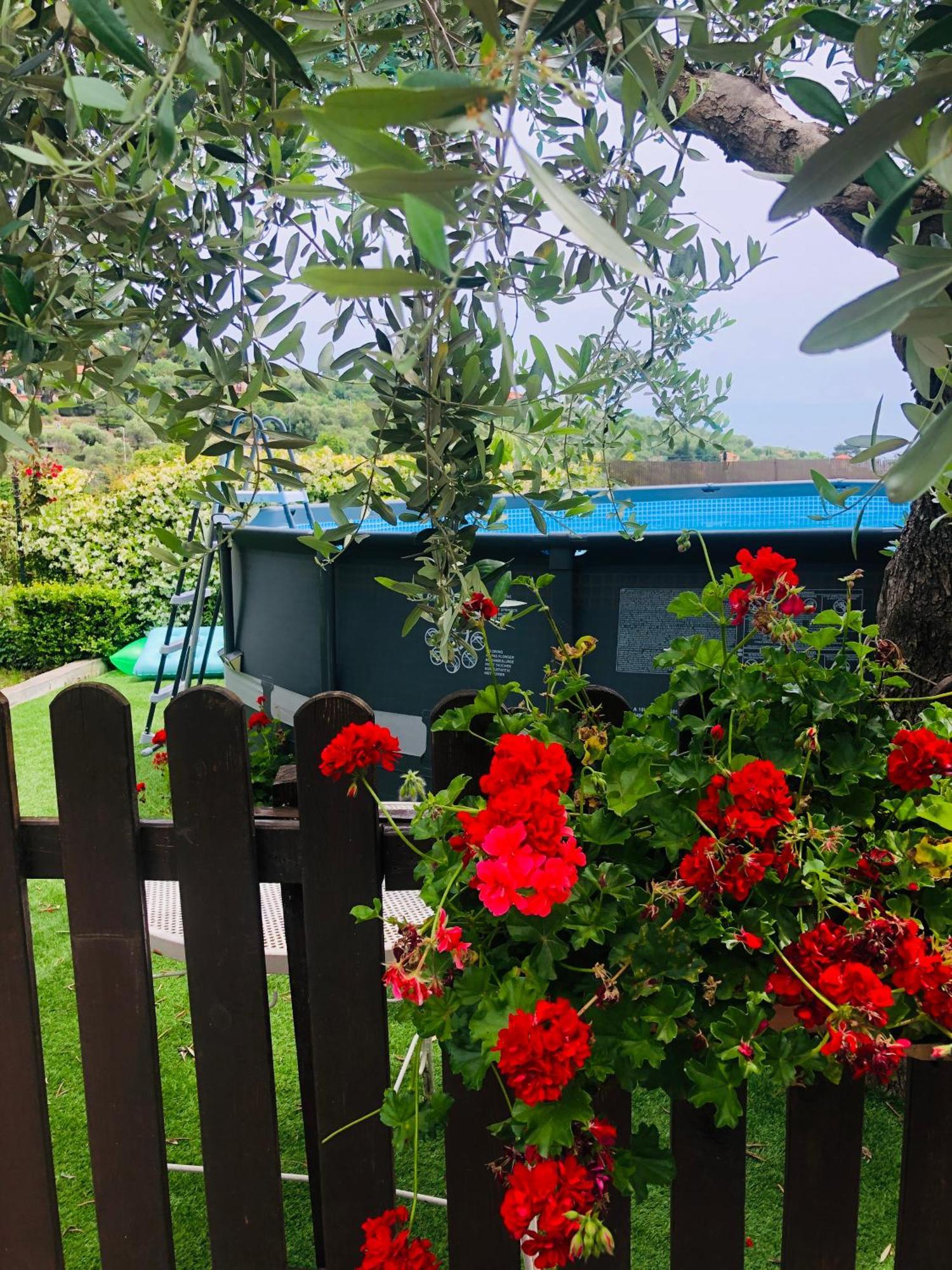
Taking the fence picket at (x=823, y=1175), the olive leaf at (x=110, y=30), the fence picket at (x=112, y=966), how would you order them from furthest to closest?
the fence picket at (x=112, y=966)
the fence picket at (x=823, y=1175)
the olive leaf at (x=110, y=30)

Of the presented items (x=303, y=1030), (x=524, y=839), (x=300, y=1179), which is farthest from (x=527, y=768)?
(x=300, y=1179)

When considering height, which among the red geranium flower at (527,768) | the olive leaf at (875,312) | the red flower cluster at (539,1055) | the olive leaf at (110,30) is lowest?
the red flower cluster at (539,1055)

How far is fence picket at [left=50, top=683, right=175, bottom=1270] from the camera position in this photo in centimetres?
127

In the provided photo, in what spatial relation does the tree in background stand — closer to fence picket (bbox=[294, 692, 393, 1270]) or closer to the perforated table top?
fence picket (bbox=[294, 692, 393, 1270])

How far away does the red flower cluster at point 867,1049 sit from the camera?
0.79 metres

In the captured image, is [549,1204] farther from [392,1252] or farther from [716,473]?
[716,473]

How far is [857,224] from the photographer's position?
1.69 meters

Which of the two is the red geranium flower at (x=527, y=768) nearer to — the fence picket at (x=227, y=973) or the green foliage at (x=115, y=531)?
the fence picket at (x=227, y=973)

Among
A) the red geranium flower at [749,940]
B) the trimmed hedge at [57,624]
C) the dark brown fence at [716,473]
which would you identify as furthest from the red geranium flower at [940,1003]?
the trimmed hedge at [57,624]

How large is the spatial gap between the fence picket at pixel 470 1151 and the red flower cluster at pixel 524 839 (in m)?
0.35

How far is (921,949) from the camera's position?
2.83 ft

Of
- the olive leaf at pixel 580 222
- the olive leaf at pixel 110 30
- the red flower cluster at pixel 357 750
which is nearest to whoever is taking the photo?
the olive leaf at pixel 580 222

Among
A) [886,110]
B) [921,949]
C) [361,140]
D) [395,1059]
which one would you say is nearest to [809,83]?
[886,110]

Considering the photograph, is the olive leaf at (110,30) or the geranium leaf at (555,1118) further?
the geranium leaf at (555,1118)
